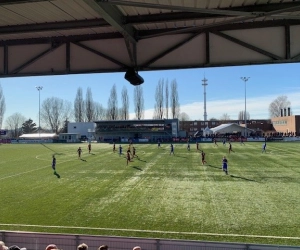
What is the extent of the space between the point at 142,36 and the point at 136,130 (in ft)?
252

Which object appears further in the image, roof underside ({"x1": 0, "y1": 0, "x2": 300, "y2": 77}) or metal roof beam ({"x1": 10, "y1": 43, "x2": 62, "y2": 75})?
metal roof beam ({"x1": 10, "y1": 43, "x2": 62, "y2": 75})

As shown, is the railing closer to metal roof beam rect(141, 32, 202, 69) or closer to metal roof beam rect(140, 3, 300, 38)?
metal roof beam rect(141, 32, 202, 69)

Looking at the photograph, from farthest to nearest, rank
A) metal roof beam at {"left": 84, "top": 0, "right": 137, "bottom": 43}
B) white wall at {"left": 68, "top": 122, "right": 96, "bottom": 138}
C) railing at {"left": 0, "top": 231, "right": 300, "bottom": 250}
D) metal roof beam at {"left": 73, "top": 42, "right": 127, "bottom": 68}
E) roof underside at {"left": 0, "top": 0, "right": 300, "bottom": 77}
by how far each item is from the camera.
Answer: white wall at {"left": 68, "top": 122, "right": 96, "bottom": 138} → railing at {"left": 0, "top": 231, "right": 300, "bottom": 250} → metal roof beam at {"left": 73, "top": 42, "right": 127, "bottom": 68} → roof underside at {"left": 0, "top": 0, "right": 300, "bottom": 77} → metal roof beam at {"left": 84, "top": 0, "right": 137, "bottom": 43}

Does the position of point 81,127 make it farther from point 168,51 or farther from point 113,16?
point 113,16

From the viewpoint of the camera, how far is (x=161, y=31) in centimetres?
602

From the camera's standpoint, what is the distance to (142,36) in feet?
19.7

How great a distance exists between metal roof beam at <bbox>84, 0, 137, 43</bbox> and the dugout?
73148 mm

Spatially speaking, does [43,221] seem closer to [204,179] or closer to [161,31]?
[161,31]

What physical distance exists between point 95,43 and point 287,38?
376 cm

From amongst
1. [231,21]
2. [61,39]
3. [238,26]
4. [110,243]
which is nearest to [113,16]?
[231,21]

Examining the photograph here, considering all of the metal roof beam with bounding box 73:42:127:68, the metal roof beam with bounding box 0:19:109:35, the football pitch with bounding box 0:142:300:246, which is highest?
the metal roof beam with bounding box 0:19:109:35

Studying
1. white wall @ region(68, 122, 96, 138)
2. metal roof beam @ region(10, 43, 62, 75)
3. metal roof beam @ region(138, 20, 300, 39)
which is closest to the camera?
metal roof beam @ region(138, 20, 300, 39)

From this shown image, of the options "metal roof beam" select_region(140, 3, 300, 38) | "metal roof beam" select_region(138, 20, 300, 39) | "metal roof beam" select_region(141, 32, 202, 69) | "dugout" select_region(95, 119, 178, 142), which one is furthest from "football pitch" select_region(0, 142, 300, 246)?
"dugout" select_region(95, 119, 178, 142)

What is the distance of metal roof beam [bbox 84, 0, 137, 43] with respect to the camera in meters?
4.14
